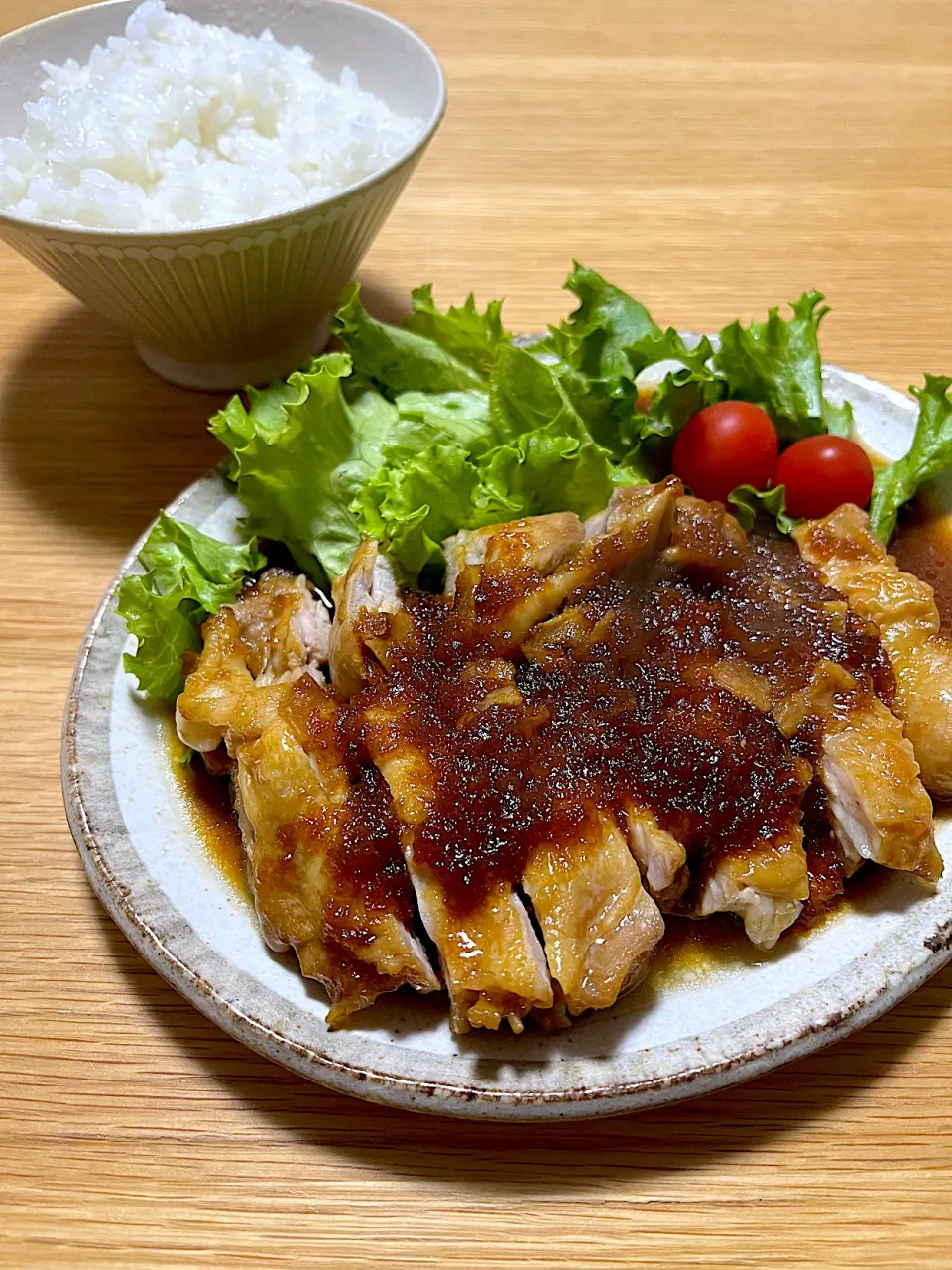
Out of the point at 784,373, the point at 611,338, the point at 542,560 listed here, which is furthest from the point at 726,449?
the point at 542,560

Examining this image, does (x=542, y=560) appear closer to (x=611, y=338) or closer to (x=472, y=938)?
(x=472, y=938)

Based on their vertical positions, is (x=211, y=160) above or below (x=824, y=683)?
above

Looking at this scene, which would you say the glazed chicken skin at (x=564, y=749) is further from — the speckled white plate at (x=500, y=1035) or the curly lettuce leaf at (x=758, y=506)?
the curly lettuce leaf at (x=758, y=506)

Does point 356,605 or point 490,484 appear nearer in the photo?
point 356,605

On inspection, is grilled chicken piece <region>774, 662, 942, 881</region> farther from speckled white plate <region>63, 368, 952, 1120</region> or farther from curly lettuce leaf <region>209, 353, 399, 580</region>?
curly lettuce leaf <region>209, 353, 399, 580</region>

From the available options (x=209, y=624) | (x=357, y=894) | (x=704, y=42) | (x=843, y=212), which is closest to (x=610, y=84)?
(x=704, y=42)

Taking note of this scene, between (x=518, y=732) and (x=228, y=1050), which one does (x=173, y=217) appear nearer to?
(x=518, y=732)
